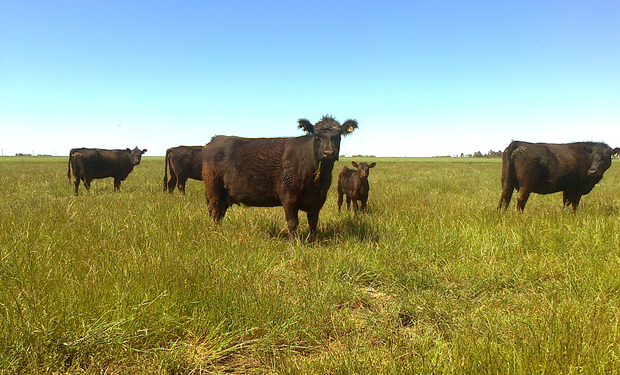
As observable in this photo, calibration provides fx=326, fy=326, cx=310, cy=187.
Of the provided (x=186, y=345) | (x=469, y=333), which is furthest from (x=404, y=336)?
(x=186, y=345)

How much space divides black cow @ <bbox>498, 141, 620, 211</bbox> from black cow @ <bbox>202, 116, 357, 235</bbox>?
469 cm

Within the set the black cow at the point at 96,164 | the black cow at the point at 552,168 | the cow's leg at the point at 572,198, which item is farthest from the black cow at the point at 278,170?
the black cow at the point at 96,164

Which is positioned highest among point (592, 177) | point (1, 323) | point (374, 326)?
point (592, 177)

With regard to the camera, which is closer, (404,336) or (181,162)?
(404,336)

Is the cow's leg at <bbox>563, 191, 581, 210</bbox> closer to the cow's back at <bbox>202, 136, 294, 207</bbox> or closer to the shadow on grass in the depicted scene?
the shadow on grass

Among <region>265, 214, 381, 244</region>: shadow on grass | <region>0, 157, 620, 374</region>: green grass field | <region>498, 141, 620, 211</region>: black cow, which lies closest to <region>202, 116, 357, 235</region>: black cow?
<region>265, 214, 381, 244</region>: shadow on grass

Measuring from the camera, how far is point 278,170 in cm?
598

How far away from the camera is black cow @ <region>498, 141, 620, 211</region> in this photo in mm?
7785

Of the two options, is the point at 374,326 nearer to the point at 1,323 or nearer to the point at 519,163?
the point at 1,323

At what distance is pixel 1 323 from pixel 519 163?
30.6ft

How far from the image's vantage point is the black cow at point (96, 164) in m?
14.1

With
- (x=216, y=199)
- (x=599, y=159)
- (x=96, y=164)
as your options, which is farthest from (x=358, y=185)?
(x=96, y=164)

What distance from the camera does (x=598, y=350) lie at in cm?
223

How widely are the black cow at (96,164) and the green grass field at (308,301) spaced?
984cm
